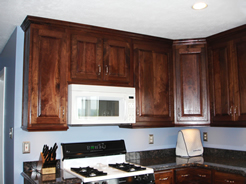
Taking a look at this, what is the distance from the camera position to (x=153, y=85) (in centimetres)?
303

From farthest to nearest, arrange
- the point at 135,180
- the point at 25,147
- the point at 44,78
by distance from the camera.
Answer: the point at 25,147
the point at 44,78
the point at 135,180

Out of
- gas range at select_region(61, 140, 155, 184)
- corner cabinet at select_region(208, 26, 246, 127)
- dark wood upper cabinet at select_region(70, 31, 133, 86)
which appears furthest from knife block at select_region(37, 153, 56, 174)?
corner cabinet at select_region(208, 26, 246, 127)

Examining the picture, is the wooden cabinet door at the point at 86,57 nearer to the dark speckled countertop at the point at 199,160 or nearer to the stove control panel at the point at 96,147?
the stove control panel at the point at 96,147

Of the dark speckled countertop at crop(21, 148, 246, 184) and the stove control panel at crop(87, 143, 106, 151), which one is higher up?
the stove control panel at crop(87, 143, 106, 151)

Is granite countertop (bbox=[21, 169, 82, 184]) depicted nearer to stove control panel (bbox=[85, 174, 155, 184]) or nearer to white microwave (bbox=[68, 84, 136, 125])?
stove control panel (bbox=[85, 174, 155, 184])

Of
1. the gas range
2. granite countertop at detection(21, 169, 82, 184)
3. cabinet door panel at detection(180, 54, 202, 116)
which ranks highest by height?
cabinet door panel at detection(180, 54, 202, 116)

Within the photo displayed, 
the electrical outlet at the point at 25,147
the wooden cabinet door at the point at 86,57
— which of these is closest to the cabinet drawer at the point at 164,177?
the wooden cabinet door at the point at 86,57

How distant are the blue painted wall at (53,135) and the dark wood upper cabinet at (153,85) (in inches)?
13.5

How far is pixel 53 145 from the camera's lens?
2.72m

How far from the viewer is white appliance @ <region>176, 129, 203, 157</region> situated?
3238mm

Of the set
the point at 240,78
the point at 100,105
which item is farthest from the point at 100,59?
the point at 240,78

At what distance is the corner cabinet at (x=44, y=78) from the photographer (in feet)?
7.91

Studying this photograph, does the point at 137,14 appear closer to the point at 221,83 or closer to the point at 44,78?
the point at 44,78

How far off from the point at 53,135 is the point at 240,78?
2.10 meters
